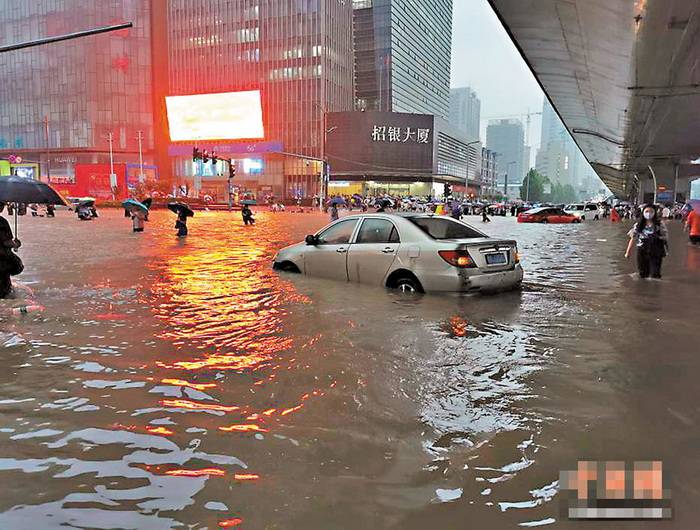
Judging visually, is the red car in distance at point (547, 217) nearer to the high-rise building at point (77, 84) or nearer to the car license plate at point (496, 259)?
the car license plate at point (496, 259)

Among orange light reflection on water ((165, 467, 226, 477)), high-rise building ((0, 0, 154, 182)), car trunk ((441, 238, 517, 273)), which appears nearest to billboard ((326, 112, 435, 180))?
high-rise building ((0, 0, 154, 182))

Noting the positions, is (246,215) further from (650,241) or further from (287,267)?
(650,241)

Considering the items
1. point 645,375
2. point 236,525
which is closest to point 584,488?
point 236,525

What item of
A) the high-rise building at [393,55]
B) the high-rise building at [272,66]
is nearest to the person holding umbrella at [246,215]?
the high-rise building at [272,66]

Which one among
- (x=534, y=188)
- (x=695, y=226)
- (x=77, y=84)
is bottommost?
(x=695, y=226)

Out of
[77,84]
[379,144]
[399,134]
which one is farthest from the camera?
[399,134]

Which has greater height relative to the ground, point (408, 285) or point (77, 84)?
point (77, 84)

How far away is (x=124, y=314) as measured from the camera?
7.70 metres

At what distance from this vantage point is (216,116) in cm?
9488

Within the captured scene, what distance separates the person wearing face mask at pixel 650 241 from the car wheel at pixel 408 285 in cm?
556

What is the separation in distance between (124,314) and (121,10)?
105 m

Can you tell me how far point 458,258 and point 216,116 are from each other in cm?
9368

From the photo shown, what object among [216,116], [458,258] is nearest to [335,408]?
[458,258]

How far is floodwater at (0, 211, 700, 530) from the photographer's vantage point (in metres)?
2.99
